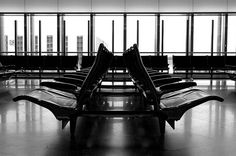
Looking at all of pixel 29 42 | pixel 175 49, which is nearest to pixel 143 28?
pixel 175 49

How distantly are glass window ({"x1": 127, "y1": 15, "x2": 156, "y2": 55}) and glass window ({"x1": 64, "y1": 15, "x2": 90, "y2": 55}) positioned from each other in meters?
1.65

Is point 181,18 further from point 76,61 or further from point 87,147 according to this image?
point 87,147

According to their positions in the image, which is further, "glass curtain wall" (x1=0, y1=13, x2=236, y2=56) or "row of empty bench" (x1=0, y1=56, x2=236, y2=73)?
"glass curtain wall" (x1=0, y1=13, x2=236, y2=56)

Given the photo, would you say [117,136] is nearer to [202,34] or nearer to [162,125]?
[162,125]

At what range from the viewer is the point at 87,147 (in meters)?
2.52

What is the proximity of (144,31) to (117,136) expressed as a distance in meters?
9.49

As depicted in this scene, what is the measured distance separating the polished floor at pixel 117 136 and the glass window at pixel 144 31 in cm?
802

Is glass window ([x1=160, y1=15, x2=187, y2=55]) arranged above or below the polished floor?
above

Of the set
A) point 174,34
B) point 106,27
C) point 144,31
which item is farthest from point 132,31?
point 174,34

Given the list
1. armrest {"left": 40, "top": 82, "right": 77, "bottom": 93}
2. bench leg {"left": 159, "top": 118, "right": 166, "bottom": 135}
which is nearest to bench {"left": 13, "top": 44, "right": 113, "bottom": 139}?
armrest {"left": 40, "top": 82, "right": 77, "bottom": 93}

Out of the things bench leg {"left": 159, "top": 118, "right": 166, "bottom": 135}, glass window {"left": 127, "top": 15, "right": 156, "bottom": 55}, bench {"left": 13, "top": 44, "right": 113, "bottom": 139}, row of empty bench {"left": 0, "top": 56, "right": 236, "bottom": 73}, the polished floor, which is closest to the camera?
the polished floor

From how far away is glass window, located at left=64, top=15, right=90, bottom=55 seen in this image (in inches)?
475

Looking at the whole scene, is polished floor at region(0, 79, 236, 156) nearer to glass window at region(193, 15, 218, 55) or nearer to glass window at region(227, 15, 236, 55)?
glass window at region(193, 15, 218, 55)

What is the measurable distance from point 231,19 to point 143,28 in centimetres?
338
